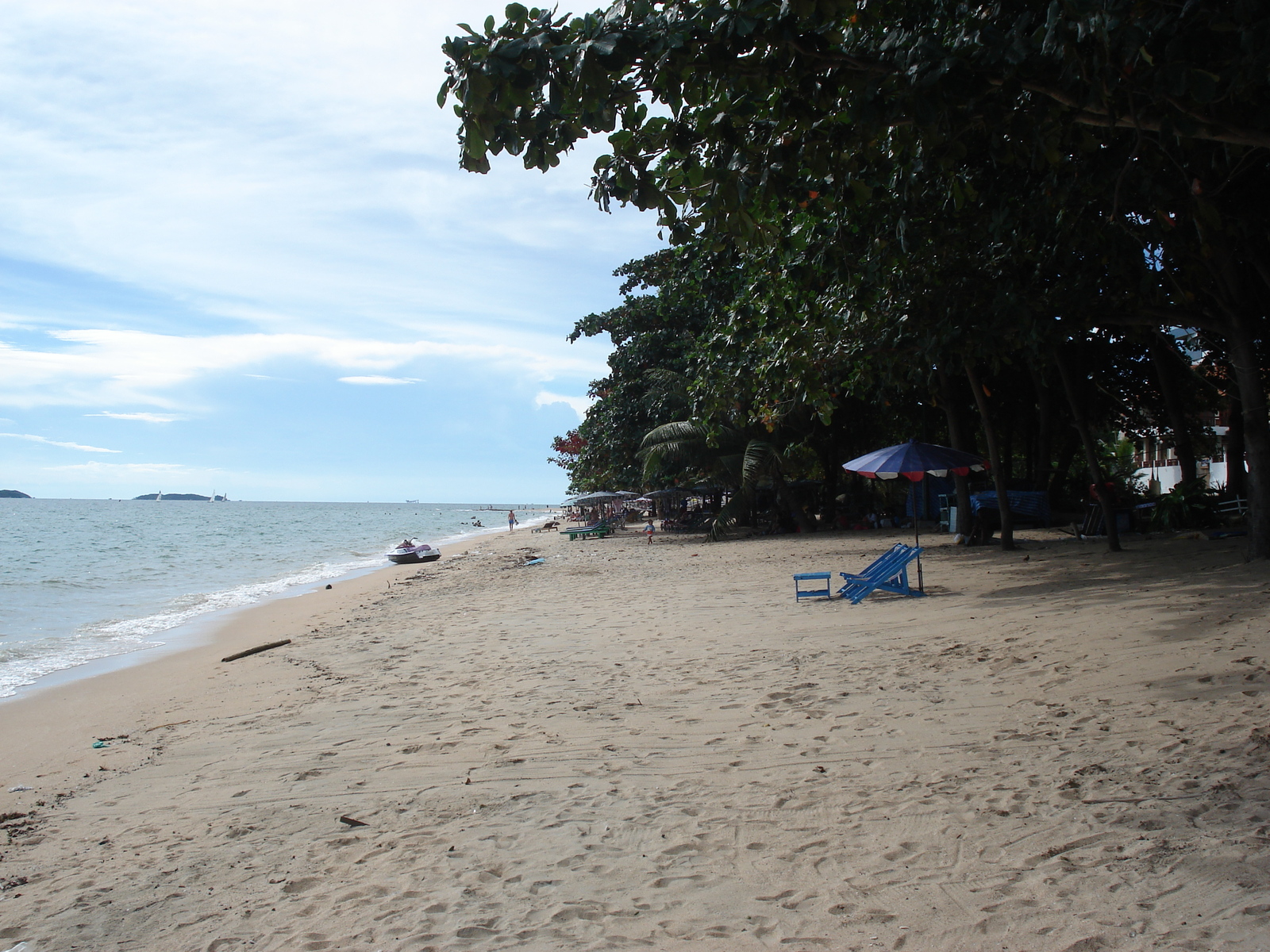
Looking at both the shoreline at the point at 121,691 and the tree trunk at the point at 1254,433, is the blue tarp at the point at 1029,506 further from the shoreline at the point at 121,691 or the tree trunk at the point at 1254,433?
the shoreline at the point at 121,691

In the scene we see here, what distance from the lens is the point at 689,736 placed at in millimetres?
5059

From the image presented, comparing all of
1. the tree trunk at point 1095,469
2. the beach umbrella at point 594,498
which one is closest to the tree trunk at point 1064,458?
the tree trunk at point 1095,469

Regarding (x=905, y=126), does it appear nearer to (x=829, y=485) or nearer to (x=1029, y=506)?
(x=1029, y=506)

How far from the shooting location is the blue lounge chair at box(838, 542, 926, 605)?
10031mm

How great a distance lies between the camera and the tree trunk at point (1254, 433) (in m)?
9.32

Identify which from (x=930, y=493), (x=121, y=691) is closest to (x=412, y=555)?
(x=930, y=493)

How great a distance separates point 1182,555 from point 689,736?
896 cm

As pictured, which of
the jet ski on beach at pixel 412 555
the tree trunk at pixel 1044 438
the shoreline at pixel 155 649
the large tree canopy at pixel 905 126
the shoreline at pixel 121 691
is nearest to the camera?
the large tree canopy at pixel 905 126

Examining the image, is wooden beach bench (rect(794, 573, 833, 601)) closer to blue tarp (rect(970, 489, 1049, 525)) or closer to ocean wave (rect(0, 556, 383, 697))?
ocean wave (rect(0, 556, 383, 697))

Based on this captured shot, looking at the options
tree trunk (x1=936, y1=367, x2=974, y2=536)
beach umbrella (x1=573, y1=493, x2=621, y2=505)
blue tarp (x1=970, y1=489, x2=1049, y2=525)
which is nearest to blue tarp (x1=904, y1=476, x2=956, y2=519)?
blue tarp (x1=970, y1=489, x2=1049, y2=525)

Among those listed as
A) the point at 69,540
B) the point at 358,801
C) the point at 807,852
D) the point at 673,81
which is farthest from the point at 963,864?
the point at 69,540

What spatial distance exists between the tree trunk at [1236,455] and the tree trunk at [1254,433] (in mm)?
8322

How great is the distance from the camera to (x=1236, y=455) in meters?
18.5

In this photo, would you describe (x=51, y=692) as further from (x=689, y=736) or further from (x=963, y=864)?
(x=963, y=864)
